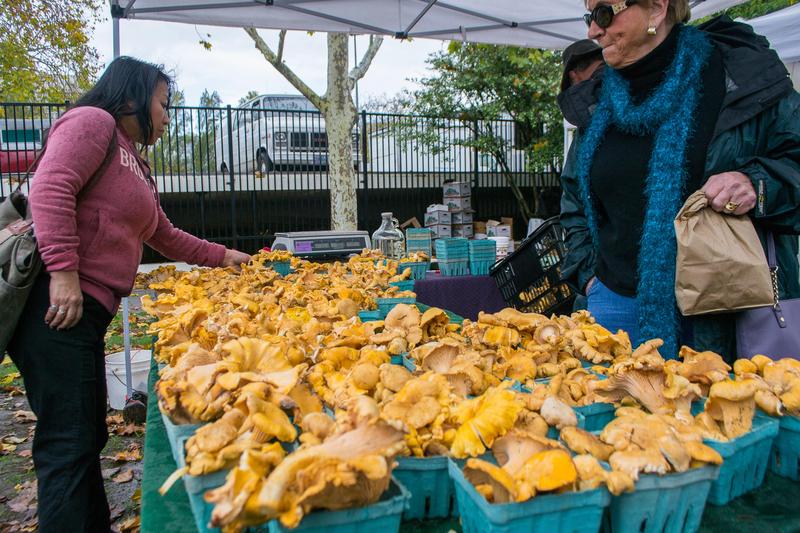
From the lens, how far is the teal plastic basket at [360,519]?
2.78 ft

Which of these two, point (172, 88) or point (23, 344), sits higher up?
point (172, 88)

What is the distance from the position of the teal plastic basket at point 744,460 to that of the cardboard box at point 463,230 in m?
8.55

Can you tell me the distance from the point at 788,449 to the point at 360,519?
921 mm

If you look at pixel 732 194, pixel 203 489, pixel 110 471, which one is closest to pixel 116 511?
pixel 110 471

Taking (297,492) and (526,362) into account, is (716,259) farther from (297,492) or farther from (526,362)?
(297,492)

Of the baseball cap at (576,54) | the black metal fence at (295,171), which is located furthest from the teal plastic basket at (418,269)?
the black metal fence at (295,171)

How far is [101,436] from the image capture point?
2.42m

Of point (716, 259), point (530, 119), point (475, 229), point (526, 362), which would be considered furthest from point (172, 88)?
point (530, 119)

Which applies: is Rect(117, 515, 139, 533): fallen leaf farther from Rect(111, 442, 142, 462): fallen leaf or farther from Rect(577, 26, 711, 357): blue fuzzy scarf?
Rect(577, 26, 711, 357): blue fuzzy scarf

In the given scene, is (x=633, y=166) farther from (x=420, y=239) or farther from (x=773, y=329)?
(x=420, y=239)

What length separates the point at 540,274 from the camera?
13.2 feet

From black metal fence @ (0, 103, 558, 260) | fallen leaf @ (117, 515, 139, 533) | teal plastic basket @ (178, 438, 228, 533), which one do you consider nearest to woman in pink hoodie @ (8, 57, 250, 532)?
fallen leaf @ (117, 515, 139, 533)

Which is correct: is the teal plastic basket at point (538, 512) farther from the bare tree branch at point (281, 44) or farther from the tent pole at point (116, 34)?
the bare tree branch at point (281, 44)

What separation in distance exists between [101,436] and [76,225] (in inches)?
34.4
